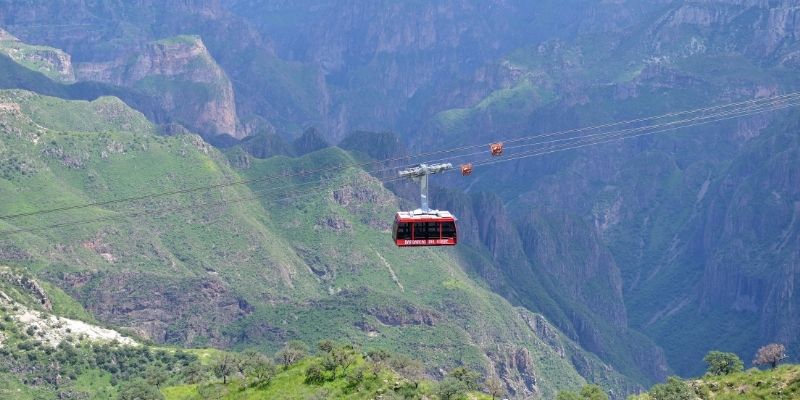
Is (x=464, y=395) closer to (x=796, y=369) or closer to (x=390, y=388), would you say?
(x=390, y=388)

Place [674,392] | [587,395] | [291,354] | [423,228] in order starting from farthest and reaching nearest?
[291,354]
[587,395]
[674,392]
[423,228]

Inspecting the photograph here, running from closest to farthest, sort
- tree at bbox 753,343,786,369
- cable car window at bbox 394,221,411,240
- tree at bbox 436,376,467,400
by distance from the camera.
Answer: cable car window at bbox 394,221,411,240
tree at bbox 436,376,467,400
tree at bbox 753,343,786,369

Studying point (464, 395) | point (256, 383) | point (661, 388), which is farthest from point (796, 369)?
point (256, 383)

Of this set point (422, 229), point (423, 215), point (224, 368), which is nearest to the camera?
point (422, 229)

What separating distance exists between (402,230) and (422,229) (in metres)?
1.88

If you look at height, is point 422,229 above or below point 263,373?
above

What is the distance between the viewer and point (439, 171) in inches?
5364

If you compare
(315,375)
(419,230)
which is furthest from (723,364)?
(419,230)

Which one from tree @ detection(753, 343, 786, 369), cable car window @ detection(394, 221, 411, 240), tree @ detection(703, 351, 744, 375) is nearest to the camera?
cable car window @ detection(394, 221, 411, 240)

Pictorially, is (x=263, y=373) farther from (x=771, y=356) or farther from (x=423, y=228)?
(x=771, y=356)

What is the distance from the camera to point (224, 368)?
7377 inches

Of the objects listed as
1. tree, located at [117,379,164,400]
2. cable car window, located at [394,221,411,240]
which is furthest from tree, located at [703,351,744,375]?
tree, located at [117,379,164,400]

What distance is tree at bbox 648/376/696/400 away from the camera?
500ft

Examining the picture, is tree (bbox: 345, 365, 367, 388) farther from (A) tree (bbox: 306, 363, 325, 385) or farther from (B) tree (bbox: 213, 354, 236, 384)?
(B) tree (bbox: 213, 354, 236, 384)
